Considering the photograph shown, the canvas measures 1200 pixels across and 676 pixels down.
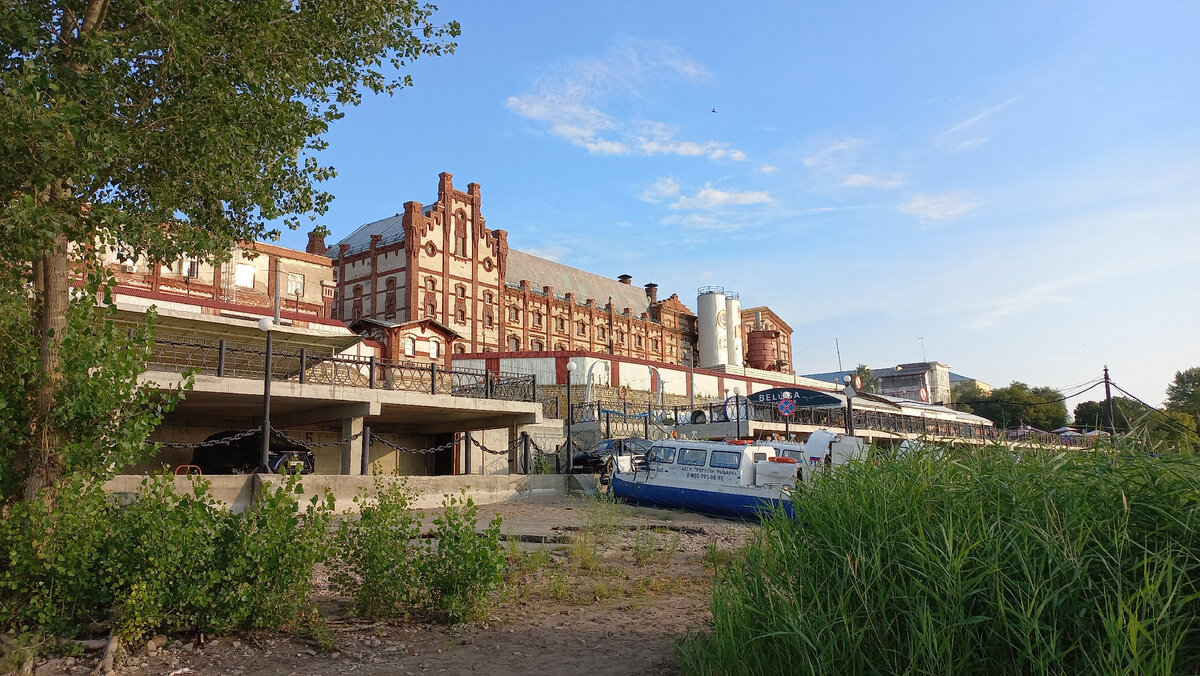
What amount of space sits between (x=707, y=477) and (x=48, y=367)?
1508cm

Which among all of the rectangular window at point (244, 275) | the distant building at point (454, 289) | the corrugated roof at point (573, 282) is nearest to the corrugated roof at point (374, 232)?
the distant building at point (454, 289)

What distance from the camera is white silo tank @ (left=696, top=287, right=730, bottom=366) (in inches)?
3103

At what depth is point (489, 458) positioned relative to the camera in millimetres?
31484

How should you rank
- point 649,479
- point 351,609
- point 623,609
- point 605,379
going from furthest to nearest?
1. point 605,379
2. point 649,479
3. point 623,609
4. point 351,609

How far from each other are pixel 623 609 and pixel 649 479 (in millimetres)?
12677

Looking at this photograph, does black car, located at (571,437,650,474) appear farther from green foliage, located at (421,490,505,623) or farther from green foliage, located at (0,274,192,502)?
green foliage, located at (0,274,192,502)

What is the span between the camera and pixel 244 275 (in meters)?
39.6

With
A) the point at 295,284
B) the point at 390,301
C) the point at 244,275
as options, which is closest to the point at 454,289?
the point at 390,301

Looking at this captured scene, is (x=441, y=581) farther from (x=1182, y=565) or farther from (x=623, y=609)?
(x=1182, y=565)

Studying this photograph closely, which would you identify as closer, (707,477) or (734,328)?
(707,477)

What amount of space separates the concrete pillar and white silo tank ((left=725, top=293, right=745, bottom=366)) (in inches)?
2394

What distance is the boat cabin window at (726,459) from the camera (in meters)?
19.2

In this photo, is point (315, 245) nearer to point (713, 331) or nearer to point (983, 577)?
point (713, 331)

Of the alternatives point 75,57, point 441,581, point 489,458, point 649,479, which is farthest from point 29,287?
point 489,458
